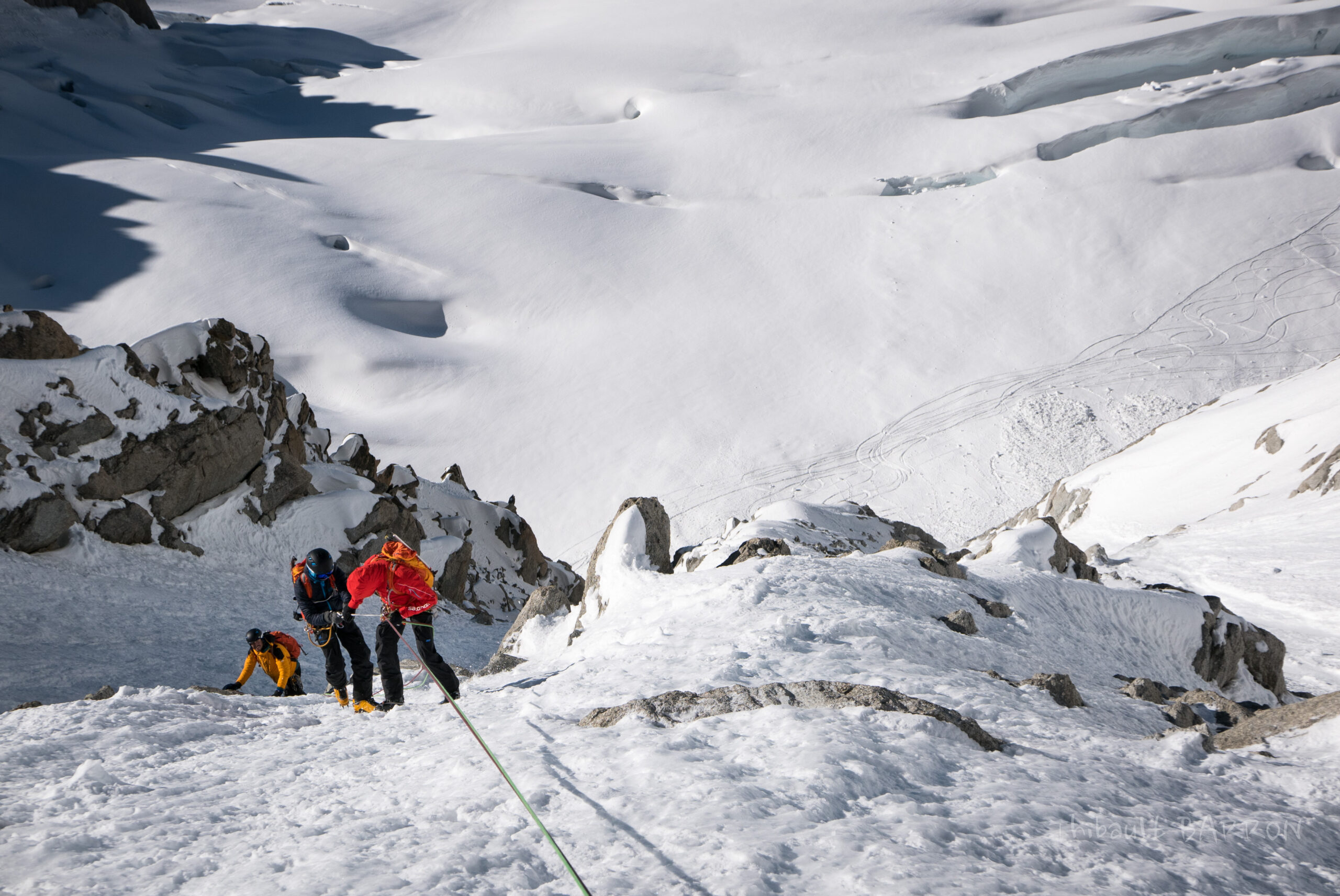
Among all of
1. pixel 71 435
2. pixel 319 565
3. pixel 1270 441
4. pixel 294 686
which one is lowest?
pixel 1270 441

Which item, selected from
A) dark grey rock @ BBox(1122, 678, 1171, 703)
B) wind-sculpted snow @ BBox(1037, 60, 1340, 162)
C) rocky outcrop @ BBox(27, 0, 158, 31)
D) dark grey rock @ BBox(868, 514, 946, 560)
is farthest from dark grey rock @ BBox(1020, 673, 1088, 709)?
rocky outcrop @ BBox(27, 0, 158, 31)

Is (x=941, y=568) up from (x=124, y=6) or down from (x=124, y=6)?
down

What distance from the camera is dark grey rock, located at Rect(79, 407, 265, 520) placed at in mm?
10625

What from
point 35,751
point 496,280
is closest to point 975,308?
point 496,280

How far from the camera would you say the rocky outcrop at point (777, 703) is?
13.2 feet

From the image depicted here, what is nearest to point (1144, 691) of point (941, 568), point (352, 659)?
point (941, 568)

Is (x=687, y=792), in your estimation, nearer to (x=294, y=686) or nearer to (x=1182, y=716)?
(x=1182, y=716)

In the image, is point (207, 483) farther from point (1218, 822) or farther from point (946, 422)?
point (946, 422)

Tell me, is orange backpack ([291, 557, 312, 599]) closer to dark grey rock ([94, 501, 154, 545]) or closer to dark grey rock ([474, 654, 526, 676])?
dark grey rock ([474, 654, 526, 676])

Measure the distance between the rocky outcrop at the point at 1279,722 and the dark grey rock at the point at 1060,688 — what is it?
0.72 meters

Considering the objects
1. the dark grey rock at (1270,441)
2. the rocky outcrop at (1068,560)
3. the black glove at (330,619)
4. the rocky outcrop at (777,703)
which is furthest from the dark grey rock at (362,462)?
the dark grey rock at (1270,441)

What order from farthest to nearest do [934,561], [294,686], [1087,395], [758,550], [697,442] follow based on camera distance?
1. [697,442]
2. [1087,395]
3. [758,550]
4. [934,561]
5. [294,686]

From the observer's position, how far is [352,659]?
559 centimetres

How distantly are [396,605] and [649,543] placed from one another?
4.11m
